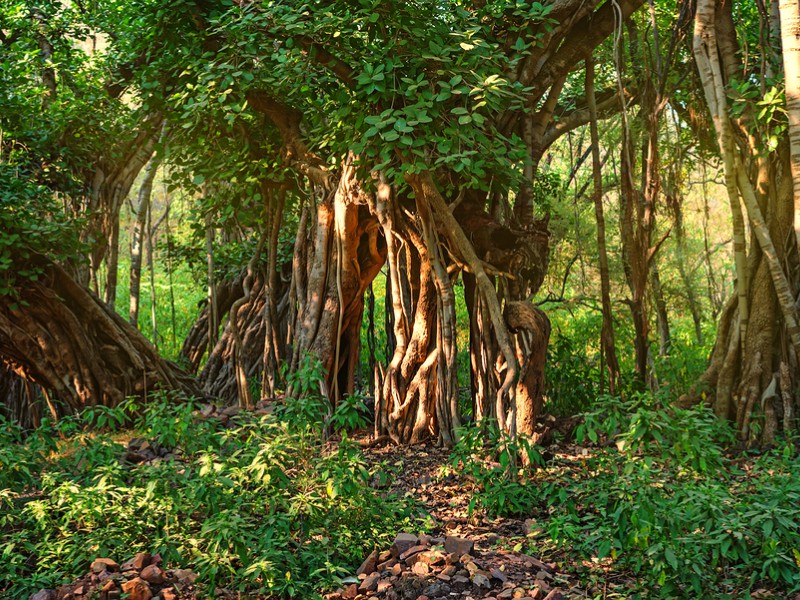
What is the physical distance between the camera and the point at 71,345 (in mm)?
7742

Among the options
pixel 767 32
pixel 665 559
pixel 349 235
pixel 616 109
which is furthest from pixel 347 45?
pixel 616 109

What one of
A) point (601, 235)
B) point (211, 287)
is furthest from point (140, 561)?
point (211, 287)

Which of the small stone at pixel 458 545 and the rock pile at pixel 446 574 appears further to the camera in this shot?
the small stone at pixel 458 545

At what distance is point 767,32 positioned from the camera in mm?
Result: 6215

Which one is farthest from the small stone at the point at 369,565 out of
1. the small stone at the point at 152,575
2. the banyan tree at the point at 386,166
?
the banyan tree at the point at 386,166

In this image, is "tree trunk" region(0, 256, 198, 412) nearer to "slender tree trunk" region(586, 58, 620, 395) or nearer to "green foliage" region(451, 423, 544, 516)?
"green foliage" region(451, 423, 544, 516)

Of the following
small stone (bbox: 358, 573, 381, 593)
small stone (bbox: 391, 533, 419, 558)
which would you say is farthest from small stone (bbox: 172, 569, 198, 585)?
small stone (bbox: 391, 533, 419, 558)

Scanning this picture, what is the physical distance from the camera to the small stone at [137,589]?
3.44 metres

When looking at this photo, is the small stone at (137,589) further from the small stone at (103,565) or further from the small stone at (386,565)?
the small stone at (386,565)

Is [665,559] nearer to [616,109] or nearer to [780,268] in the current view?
[780,268]

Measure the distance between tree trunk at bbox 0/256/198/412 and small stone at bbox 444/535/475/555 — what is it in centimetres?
468

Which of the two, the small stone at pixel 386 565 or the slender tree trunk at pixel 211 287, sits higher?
the slender tree trunk at pixel 211 287

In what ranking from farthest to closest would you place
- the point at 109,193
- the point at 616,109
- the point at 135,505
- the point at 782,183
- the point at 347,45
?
1. the point at 109,193
2. the point at 616,109
3. the point at 782,183
4. the point at 347,45
5. the point at 135,505

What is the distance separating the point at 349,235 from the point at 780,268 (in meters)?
3.17
